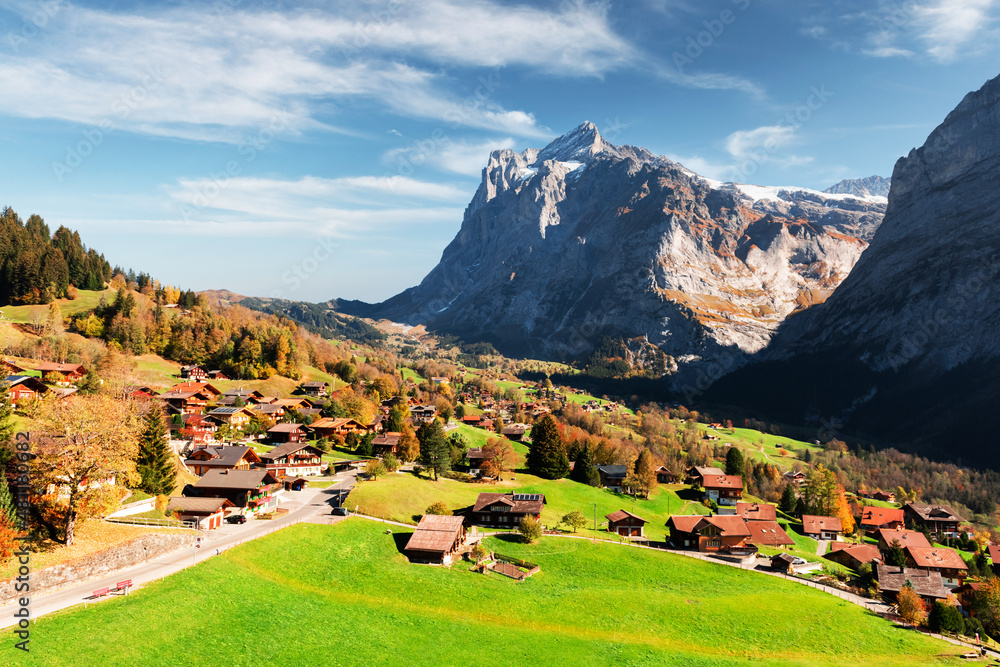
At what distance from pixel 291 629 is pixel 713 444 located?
157 m

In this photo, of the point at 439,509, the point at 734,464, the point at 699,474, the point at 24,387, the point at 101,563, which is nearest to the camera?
the point at 101,563

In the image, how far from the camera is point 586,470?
103500 mm

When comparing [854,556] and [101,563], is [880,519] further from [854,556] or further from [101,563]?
[101,563]

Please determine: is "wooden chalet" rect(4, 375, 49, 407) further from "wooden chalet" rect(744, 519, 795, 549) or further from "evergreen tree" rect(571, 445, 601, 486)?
"wooden chalet" rect(744, 519, 795, 549)

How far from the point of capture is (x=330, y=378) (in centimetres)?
14725

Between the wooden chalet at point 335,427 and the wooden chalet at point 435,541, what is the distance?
47.6m

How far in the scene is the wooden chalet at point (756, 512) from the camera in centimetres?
9382

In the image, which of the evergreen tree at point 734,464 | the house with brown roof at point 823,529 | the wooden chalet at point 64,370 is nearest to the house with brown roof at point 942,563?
the house with brown roof at point 823,529

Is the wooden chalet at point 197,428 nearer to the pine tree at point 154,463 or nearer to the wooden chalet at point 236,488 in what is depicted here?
the wooden chalet at point 236,488

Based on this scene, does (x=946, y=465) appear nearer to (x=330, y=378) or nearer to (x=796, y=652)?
(x=796, y=652)

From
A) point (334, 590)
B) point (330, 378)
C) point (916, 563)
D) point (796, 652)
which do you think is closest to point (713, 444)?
point (916, 563)

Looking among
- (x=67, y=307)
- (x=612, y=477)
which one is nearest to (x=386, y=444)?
(x=612, y=477)

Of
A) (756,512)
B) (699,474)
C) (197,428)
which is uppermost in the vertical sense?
(197,428)

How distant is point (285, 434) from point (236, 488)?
107 ft
